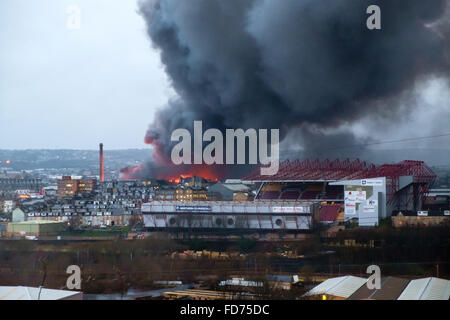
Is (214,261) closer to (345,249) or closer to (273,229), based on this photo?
(345,249)

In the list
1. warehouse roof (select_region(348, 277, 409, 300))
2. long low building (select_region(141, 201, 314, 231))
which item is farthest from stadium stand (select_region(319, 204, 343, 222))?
warehouse roof (select_region(348, 277, 409, 300))

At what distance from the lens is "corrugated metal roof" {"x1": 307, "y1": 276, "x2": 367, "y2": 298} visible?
5.75 m

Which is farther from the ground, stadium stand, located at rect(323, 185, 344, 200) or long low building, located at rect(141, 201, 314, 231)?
stadium stand, located at rect(323, 185, 344, 200)

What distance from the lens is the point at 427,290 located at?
558 centimetres

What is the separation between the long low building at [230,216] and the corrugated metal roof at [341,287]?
4206 mm

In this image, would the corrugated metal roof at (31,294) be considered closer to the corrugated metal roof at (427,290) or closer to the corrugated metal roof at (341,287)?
the corrugated metal roof at (341,287)

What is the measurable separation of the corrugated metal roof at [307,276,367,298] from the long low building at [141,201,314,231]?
4206mm

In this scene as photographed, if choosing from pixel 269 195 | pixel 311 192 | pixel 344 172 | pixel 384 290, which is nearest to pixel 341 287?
pixel 384 290

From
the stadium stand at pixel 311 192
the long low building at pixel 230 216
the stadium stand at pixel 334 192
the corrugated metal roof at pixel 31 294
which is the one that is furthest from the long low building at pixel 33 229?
the corrugated metal roof at pixel 31 294

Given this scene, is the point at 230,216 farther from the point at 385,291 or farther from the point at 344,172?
the point at 385,291

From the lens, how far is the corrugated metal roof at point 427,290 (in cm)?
533

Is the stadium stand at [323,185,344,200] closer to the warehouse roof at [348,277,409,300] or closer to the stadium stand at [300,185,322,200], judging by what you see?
the stadium stand at [300,185,322,200]

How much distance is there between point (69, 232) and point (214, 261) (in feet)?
15.3

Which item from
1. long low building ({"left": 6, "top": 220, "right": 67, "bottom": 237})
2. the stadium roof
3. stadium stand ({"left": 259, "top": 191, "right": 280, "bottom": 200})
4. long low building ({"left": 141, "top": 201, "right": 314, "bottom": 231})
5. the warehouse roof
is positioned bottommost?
the warehouse roof
